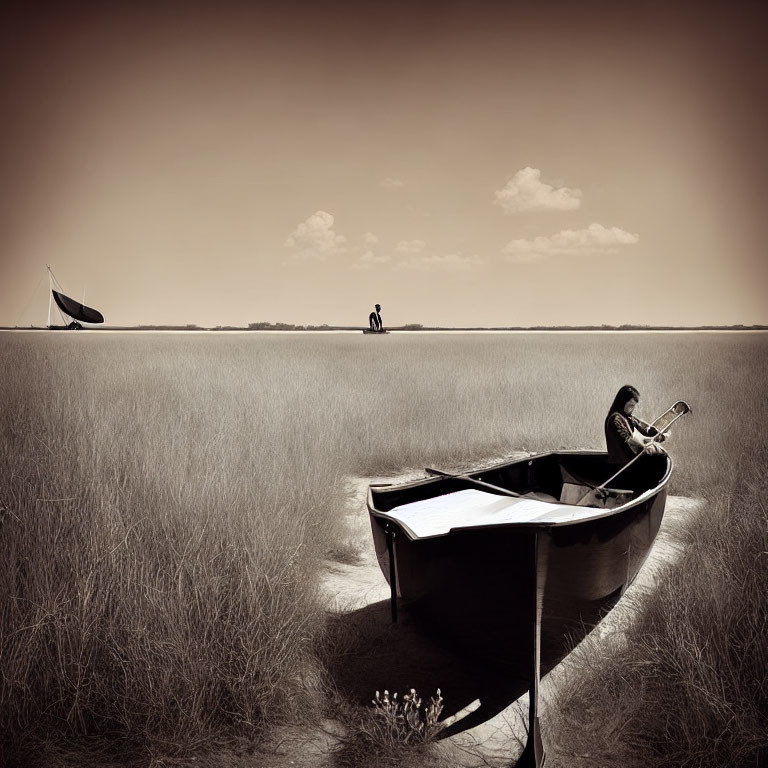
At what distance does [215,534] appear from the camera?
411 cm

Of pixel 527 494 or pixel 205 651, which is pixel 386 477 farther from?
pixel 205 651

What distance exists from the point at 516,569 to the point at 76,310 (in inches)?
2652

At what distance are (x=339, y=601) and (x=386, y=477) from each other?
13.2 ft

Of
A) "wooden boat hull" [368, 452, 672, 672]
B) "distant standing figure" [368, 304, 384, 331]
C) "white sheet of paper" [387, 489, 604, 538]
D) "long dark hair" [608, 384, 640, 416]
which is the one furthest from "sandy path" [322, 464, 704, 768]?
"distant standing figure" [368, 304, 384, 331]

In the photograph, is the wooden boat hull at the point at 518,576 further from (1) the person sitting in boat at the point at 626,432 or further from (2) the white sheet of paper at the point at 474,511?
(1) the person sitting in boat at the point at 626,432

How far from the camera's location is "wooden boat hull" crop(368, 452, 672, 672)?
2.79m

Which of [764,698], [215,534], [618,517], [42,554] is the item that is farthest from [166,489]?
[764,698]

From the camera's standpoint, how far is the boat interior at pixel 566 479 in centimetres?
464

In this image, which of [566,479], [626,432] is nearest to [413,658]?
[566,479]

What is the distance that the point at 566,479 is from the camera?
541 cm

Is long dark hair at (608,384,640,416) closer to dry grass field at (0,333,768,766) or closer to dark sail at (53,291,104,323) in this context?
dry grass field at (0,333,768,766)

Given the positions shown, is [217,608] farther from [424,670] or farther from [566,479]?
[566,479]

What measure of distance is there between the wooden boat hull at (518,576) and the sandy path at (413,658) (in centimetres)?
36

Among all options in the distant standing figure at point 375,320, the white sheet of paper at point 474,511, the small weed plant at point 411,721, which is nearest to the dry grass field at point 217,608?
the small weed plant at point 411,721
